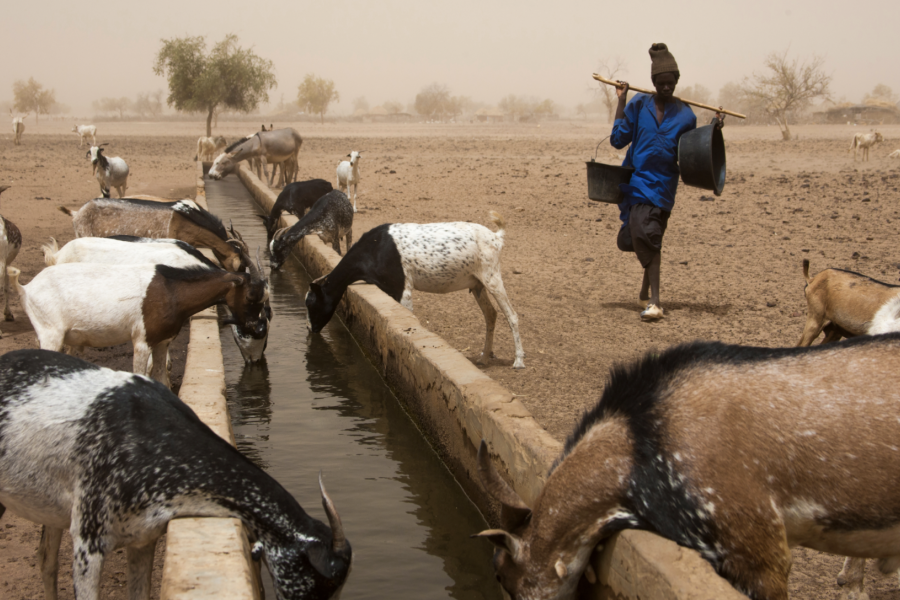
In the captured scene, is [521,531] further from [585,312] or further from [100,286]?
[585,312]

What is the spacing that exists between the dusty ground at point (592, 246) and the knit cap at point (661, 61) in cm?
244

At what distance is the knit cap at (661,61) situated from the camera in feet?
24.7

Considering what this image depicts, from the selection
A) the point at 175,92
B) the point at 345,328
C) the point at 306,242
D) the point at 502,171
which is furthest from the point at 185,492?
the point at 175,92

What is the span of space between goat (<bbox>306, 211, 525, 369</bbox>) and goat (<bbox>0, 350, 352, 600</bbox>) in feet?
12.5

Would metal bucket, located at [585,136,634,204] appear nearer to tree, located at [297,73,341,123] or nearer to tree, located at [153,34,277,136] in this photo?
tree, located at [153,34,277,136]

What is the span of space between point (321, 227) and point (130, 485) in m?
8.17

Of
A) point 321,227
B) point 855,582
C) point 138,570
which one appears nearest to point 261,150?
point 321,227

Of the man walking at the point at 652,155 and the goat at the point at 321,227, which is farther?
the goat at the point at 321,227

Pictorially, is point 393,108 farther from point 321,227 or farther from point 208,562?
point 208,562

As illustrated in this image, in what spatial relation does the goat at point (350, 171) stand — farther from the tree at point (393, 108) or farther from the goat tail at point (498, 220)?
the tree at point (393, 108)

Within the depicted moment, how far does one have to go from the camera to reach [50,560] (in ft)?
11.3

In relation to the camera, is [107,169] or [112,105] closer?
[107,169]

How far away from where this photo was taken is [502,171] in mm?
22453

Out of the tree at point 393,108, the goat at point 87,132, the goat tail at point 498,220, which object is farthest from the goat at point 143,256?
the tree at point 393,108
